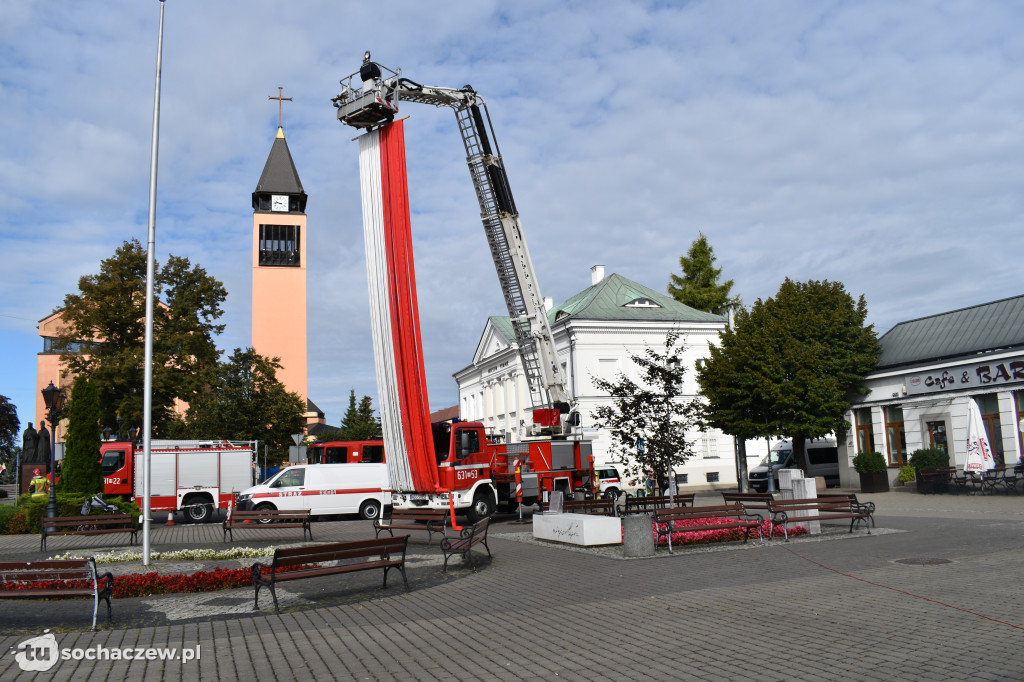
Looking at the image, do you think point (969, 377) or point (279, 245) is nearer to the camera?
point (969, 377)

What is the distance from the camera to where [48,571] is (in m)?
8.60

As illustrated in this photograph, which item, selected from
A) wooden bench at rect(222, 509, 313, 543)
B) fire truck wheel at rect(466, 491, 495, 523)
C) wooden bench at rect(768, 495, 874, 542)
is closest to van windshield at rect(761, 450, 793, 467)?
fire truck wheel at rect(466, 491, 495, 523)

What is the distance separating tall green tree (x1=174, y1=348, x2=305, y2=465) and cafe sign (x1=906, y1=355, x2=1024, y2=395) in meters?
30.3

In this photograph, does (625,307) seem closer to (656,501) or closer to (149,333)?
(656,501)

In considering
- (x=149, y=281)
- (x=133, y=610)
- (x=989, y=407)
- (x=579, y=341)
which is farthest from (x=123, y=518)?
(x=579, y=341)

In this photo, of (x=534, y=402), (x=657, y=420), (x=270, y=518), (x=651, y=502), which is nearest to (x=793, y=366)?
(x=534, y=402)

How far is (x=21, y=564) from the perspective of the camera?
8766 mm

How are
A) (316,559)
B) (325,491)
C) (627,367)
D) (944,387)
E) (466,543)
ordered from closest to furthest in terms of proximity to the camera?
(316,559) → (466,543) → (325,491) → (944,387) → (627,367)

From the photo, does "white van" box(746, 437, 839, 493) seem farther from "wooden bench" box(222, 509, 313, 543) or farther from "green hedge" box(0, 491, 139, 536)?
"green hedge" box(0, 491, 139, 536)

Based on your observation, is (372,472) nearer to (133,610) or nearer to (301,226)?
(133,610)

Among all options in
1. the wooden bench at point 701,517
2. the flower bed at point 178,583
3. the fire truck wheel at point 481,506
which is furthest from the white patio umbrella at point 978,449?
the flower bed at point 178,583

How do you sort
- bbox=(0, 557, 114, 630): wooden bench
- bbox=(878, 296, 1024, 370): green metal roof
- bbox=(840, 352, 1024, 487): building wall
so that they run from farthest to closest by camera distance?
bbox=(878, 296, 1024, 370): green metal roof
bbox=(840, 352, 1024, 487): building wall
bbox=(0, 557, 114, 630): wooden bench

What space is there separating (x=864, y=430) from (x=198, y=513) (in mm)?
27793

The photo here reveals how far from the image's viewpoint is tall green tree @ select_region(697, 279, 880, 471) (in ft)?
106
